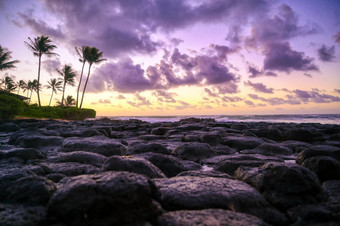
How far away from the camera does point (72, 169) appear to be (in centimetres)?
230

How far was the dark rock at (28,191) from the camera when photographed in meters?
1.27

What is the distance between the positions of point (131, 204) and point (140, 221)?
4.0 inches

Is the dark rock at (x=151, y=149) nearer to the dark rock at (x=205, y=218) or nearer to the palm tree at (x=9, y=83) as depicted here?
the dark rock at (x=205, y=218)

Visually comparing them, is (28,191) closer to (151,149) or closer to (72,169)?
(72,169)

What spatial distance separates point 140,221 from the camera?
3.76 ft

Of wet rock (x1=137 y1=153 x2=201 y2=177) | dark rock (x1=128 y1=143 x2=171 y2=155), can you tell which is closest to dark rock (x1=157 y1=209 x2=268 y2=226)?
wet rock (x1=137 y1=153 x2=201 y2=177)

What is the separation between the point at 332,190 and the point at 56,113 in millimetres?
26396

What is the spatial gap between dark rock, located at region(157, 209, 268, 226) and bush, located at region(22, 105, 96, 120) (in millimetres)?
22089

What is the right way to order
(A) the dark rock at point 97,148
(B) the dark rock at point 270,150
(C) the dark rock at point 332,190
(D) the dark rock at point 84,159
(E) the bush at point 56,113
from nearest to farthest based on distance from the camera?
(C) the dark rock at point 332,190 → (D) the dark rock at point 84,159 → (A) the dark rock at point 97,148 → (B) the dark rock at point 270,150 → (E) the bush at point 56,113

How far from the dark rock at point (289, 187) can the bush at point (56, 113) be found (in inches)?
874

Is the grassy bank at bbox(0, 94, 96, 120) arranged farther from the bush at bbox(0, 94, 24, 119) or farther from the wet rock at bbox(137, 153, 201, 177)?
the wet rock at bbox(137, 153, 201, 177)

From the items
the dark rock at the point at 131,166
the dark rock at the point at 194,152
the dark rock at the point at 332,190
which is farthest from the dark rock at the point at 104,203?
the dark rock at the point at 194,152

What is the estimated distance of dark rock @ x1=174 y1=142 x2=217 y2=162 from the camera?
335 centimetres

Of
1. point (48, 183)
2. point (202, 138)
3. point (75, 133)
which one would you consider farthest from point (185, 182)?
point (75, 133)
